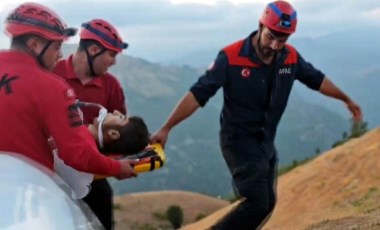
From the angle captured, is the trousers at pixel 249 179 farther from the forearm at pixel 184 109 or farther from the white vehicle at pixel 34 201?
the white vehicle at pixel 34 201

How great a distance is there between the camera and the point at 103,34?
5.14 m

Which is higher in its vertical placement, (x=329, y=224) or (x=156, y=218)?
(x=329, y=224)

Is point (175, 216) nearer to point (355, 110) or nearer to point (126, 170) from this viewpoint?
point (355, 110)

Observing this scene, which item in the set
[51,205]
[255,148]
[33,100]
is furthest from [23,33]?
[255,148]

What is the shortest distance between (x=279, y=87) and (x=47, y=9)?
248cm

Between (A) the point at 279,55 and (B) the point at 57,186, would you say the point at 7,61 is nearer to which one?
(B) the point at 57,186

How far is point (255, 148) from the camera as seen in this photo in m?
5.98

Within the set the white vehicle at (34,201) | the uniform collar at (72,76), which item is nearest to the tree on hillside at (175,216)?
the uniform collar at (72,76)

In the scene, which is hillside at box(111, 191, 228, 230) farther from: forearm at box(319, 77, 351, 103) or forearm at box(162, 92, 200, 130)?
forearm at box(162, 92, 200, 130)

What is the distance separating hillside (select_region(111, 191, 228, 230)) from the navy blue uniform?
121 feet

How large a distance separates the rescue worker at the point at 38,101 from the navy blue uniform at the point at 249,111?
2.04 metres

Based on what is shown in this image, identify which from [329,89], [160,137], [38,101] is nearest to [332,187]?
[329,89]

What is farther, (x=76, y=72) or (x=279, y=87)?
(x=279, y=87)

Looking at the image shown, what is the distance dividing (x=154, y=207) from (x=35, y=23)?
4706cm
